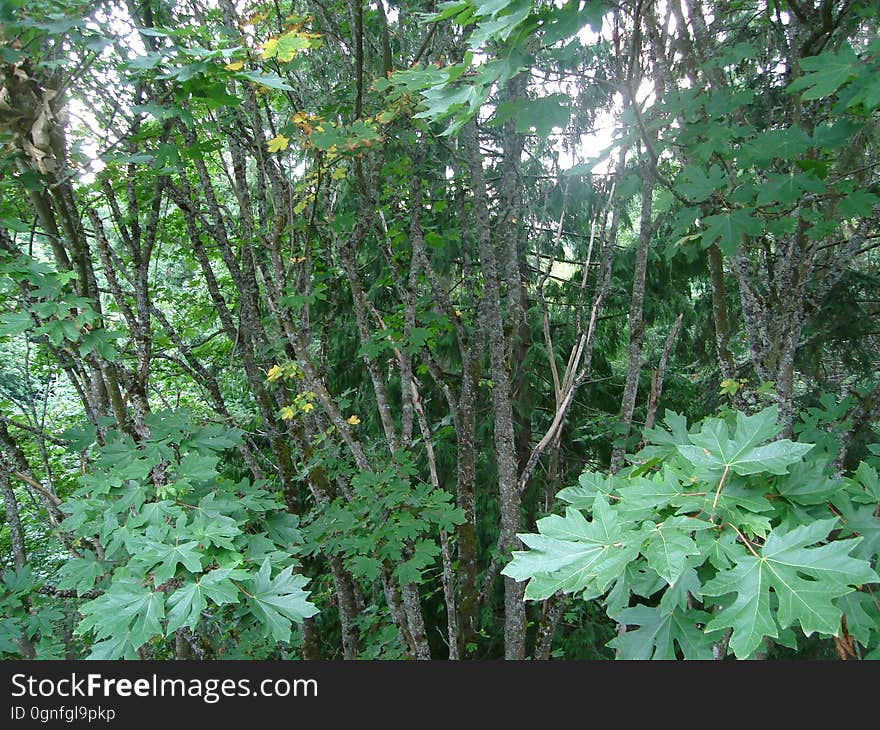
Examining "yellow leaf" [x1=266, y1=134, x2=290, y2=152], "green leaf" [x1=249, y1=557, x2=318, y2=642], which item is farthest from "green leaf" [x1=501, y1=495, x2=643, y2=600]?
"yellow leaf" [x1=266, y1=134, x2=290, y2=152]

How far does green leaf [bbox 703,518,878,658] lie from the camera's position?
3.11ft

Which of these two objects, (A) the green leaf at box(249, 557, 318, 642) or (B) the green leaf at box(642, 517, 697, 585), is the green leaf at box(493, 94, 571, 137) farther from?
(A) the green leaf at box(249, 557, 318, 642)

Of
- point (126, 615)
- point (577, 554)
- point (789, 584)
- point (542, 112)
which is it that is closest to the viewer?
point (789, 584)

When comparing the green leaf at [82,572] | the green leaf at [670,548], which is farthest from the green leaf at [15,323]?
the green leaf at [670,548]

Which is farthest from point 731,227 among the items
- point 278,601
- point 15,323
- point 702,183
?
point 15,323

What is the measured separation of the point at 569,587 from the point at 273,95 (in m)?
3.91

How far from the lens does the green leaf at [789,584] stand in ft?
3.11

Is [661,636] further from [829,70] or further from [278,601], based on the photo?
[829,70]

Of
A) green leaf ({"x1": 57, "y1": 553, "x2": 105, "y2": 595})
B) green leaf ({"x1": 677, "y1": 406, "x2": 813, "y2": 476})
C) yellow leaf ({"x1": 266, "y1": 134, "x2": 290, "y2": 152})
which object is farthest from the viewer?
yellow leaf ({"x1": 266, "y1": 134, "x2": 290, "y2": 152})

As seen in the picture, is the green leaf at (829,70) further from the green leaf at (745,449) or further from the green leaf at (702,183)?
the green leaf at (745,449)

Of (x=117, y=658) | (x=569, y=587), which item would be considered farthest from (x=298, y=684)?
(x=569, y=587)

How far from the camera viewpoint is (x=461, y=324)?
3613 millimetres

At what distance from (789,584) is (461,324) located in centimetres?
274

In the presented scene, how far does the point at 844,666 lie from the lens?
1.19 m
